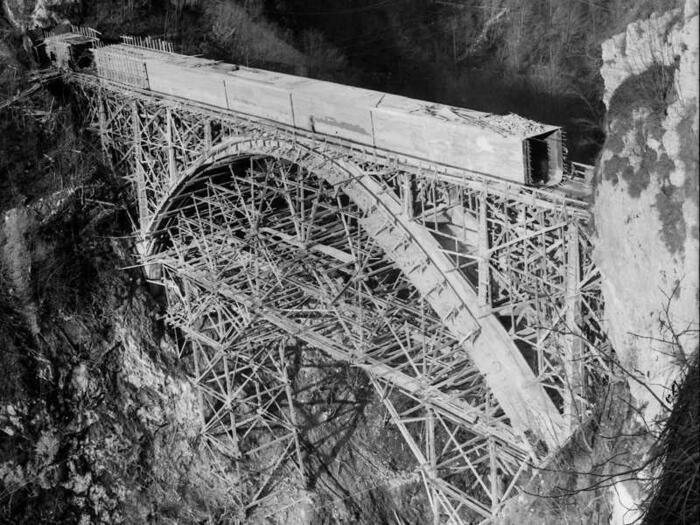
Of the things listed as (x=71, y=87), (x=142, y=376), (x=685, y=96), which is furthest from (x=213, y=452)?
(x=685, y=96)

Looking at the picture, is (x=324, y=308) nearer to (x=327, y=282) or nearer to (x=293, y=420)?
(x=327, y=282)

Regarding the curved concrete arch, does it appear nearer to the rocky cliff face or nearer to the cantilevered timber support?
the rocky cliff face

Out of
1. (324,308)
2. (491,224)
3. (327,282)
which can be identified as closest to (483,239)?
(491,224)

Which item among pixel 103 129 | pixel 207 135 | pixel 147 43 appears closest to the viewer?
pixel 207 135

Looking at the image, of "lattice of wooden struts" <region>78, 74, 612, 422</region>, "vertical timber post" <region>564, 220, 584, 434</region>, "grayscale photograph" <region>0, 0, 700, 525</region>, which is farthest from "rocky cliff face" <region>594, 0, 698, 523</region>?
"lattice of wooden struts" <region>78, 74, 612, 422</region>

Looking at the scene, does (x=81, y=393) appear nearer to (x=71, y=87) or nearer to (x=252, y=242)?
(x=252, y=242)

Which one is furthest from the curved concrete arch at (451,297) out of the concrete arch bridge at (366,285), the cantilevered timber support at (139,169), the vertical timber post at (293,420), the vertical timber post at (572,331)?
the cantilevered timber support at (139,169)

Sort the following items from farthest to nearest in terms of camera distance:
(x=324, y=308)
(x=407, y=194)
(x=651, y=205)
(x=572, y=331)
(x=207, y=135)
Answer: (x=324, y=308) → (x=207, y=135) → (x=407, y=194) → (x=572, y=331) → (x=651, y=205)
